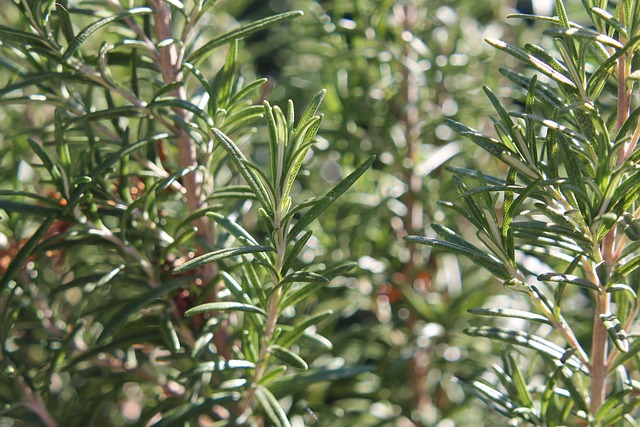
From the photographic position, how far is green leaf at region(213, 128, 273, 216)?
0.51 metres

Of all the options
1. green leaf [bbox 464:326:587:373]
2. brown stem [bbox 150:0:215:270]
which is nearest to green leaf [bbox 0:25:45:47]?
brown stem [bbox 150:0:215:270]

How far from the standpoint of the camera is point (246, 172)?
529mm

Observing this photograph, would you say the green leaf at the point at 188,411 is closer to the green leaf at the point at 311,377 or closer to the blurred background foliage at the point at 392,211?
the green leaf at the point at 311,377

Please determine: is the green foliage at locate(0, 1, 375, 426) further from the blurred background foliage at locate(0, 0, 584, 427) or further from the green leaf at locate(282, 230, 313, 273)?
the blurred background foliage at locate(0, 0, 584, 427)

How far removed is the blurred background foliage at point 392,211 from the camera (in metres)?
0.92

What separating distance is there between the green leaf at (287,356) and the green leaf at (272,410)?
43 millimetres

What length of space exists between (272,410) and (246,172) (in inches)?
9.1

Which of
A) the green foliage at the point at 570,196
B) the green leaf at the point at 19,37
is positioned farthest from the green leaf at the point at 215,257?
the green leaf at the point at 19,37

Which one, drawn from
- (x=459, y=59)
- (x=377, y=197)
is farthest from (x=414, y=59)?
(x=377, y=197)

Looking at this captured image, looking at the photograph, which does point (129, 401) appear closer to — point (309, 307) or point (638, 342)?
point (309, 307)

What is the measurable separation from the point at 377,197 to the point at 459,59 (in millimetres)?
233

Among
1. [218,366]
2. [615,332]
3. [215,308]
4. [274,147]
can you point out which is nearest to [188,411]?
[218,366]

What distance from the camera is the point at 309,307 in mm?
847

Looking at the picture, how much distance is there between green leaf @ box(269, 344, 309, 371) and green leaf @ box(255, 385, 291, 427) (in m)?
0.04
